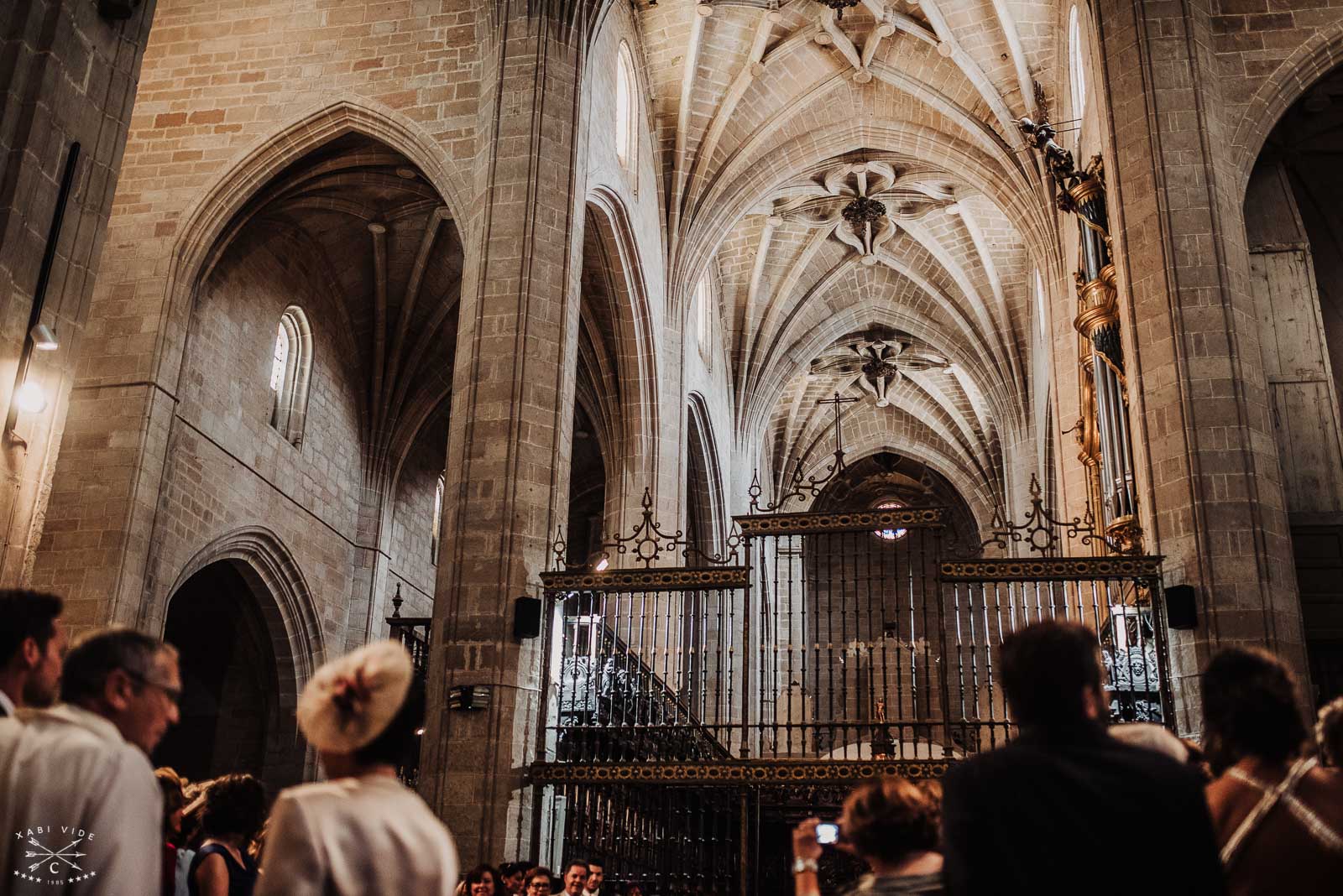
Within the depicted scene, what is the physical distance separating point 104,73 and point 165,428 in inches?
255

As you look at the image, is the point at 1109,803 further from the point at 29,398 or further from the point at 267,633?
the point at 267,633

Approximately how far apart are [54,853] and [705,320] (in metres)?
20.9

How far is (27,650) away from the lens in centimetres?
261

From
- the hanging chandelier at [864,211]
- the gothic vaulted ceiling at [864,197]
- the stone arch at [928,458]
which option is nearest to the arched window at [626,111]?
the gothic vaulted ceiling at [864,197]

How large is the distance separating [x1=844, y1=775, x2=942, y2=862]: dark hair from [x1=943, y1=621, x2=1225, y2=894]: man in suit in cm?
46

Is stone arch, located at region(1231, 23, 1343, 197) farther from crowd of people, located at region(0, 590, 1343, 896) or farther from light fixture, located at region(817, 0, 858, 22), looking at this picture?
crowd of people, located at region(0, 590, 1343, 896)

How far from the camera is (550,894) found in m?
7.51

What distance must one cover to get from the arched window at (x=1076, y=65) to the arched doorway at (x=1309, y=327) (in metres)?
3.14

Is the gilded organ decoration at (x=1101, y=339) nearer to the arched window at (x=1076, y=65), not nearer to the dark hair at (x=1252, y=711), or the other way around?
the arched window at (x=1076, y=65)

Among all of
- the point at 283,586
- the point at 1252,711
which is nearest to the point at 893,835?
the point at 1252,711

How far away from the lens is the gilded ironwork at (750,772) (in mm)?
8797

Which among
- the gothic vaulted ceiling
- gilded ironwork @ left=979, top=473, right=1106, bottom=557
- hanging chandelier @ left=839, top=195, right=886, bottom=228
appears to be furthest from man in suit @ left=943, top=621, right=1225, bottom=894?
hanging chandelier @ left=839, top=195, right=886, bottom=228

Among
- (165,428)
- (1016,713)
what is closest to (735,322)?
(165,428)

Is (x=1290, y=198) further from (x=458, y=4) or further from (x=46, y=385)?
(x=46, y=385)
